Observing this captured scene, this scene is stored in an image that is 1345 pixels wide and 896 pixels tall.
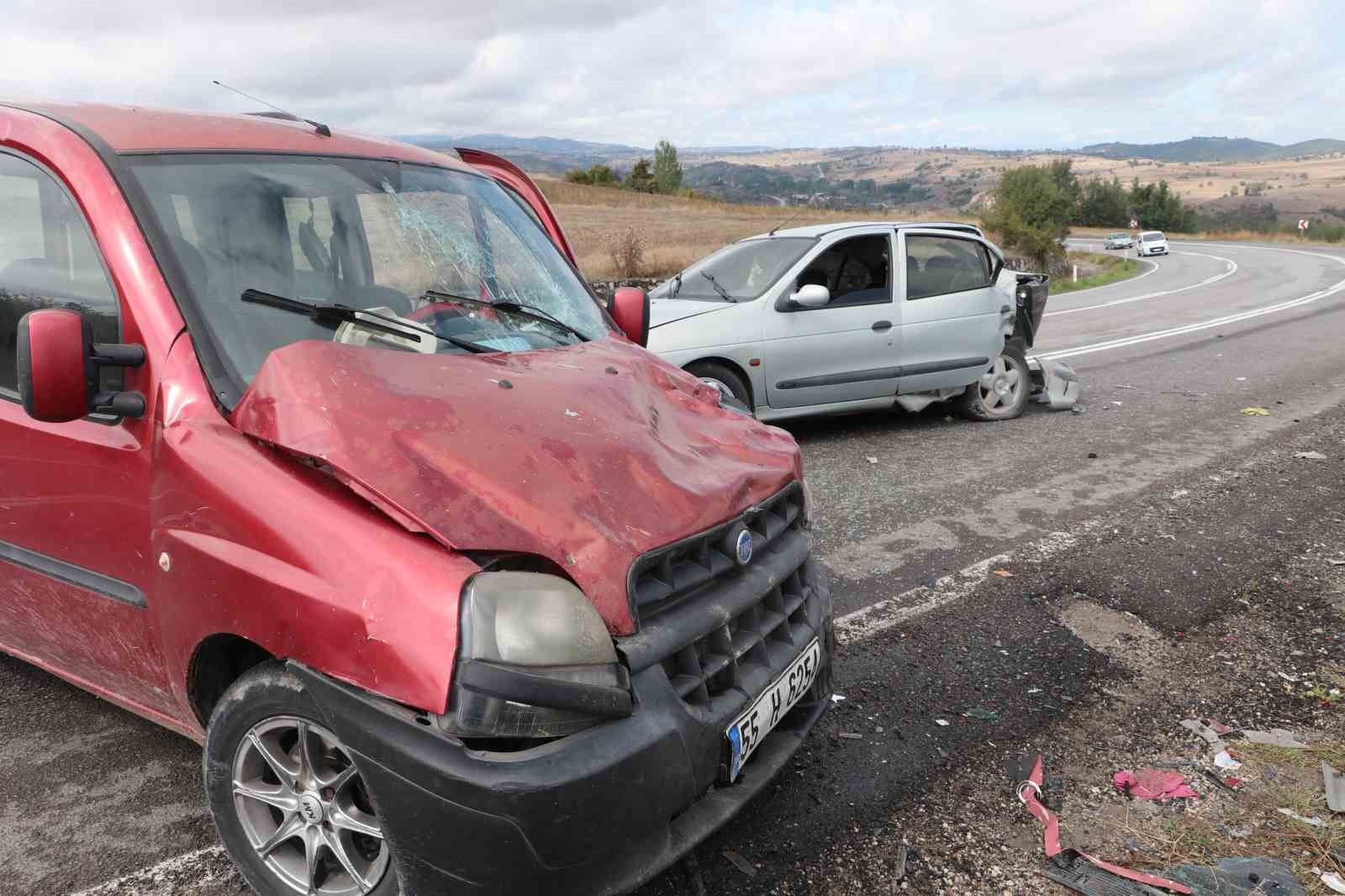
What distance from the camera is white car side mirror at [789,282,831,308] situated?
729 centimetres

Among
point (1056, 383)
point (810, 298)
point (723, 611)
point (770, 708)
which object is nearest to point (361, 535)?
point (723, 611)

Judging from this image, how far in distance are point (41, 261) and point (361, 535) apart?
5.11 feet

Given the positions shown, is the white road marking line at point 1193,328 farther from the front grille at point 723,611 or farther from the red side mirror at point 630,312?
the front grille at point 723,611

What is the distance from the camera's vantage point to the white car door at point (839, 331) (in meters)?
7.39

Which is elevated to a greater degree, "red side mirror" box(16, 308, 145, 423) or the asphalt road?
"red side mirror" box(16, 308, 145, 423)

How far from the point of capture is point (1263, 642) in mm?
4078

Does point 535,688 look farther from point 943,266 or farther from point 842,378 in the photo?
point 943,266

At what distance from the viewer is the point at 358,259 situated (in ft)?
10.0

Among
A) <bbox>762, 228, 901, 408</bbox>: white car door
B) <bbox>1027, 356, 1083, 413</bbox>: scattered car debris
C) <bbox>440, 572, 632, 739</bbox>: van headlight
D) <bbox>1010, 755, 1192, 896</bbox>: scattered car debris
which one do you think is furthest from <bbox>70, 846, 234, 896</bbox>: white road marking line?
<bbox>1027, 356, 1083, 413</bbox>: scattered car debris

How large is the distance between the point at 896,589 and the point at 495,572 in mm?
2957

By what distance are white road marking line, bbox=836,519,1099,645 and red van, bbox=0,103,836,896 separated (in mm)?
1359

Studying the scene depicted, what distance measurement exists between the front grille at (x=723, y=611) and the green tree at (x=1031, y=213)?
34.0 meters

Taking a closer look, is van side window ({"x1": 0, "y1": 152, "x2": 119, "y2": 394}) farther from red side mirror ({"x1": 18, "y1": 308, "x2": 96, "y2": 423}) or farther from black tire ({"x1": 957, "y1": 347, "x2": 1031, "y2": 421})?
black tire ({"x1": 957, "y1": 347, "x2": 1031, "y2": 421})

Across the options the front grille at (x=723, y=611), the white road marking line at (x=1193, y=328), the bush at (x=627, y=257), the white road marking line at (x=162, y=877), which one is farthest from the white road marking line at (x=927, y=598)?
the bush at (x=627, y=257)
